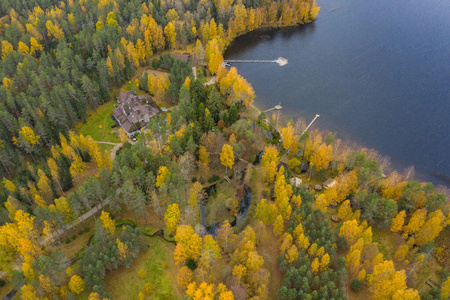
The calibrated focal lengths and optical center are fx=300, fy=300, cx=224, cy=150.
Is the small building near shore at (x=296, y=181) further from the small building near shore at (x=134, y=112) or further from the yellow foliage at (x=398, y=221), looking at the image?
the small building near shore at (x=134, y=112)

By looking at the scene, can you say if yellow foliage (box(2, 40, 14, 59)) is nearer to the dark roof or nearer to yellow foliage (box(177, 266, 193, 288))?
the dark roof

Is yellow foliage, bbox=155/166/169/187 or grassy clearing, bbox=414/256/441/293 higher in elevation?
yellow foliage, bbox=155/166/169/187

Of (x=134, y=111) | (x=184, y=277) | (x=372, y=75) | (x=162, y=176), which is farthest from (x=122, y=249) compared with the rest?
(x=372, y=75)

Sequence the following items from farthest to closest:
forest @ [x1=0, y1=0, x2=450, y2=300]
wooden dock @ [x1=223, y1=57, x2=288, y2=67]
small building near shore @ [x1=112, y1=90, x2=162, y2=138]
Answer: wooden dock @ [x1=223, y1=57, x2=288, y2=67] < small building near shore @ [x1=112, y1=90, x2=162, y2=138] < forest @ [x1=0, y1=0, x2=450, y2=300]

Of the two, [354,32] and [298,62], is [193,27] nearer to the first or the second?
[298,62]

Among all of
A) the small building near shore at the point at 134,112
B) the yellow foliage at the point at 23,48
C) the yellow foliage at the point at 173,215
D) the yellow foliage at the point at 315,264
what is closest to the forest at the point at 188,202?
the yellow foliage at the point at 315,264

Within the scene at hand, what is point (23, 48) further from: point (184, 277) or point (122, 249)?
point (184, 277)

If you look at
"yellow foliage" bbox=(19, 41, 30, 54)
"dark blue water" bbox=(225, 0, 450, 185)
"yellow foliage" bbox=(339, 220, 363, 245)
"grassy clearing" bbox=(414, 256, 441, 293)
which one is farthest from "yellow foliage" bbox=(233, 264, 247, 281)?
"yellow foliage" bbox=(19, 41, 30, 54)
